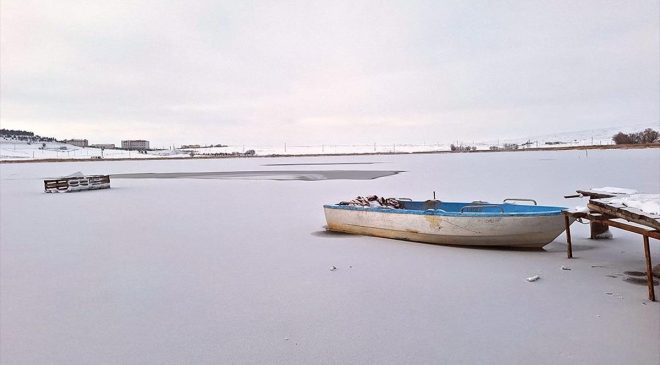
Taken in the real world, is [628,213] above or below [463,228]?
above

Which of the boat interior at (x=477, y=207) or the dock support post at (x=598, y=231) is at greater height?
the boat interior at (x=477, y=207)

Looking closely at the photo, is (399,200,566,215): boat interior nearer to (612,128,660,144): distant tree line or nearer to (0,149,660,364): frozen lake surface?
(0,149,660,364): frozen lake surface

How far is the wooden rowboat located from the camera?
7695 millimetres

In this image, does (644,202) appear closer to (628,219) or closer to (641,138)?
(628,219)

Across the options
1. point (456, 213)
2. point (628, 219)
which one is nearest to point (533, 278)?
point (628, 219)

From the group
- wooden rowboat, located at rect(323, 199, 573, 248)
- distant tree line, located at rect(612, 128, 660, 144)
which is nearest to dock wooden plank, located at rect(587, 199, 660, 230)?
wooden rowboat, located at rect(323, 199, 573, 248)

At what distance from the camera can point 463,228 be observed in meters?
8.12

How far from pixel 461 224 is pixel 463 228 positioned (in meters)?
0.09

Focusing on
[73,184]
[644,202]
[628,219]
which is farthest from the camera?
[73,184]

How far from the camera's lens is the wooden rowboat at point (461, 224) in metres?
7.70

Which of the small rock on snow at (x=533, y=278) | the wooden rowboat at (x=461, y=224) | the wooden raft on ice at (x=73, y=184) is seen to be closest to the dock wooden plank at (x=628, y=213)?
the wooden rowboat at (x=461, y=224)

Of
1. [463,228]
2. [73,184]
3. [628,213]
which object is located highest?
[73,184]

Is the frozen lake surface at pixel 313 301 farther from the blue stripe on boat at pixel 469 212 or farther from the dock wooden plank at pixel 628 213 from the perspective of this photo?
the dock wooden plank at pixel 628 213

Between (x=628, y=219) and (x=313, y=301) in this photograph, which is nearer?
(x=313, y=301)
